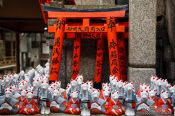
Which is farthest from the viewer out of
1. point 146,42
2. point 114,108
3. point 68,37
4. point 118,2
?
point 118,2

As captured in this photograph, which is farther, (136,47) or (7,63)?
(7,63)

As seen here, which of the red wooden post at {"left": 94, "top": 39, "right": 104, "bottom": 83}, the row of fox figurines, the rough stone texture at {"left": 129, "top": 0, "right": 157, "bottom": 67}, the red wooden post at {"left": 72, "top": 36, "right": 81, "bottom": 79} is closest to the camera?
the row of fox figurines

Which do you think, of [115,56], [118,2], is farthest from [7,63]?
[115,56]

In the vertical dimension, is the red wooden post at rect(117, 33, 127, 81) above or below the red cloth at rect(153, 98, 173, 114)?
above

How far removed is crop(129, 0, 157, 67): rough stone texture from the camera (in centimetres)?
560

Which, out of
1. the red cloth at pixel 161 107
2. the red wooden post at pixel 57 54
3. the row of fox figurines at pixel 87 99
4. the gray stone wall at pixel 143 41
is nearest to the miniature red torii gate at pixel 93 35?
the red wooden post at pixel 57 54

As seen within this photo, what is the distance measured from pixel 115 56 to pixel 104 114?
1.43 meters

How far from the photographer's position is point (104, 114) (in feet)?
15.4

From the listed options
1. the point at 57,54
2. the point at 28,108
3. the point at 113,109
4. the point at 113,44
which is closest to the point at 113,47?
the point at 113,44

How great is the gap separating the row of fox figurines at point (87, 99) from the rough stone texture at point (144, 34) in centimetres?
85

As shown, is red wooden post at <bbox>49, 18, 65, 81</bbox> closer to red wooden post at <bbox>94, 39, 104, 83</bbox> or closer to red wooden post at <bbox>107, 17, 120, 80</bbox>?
red wooden post at <bbox>94, 39, 104, 83</bbox>

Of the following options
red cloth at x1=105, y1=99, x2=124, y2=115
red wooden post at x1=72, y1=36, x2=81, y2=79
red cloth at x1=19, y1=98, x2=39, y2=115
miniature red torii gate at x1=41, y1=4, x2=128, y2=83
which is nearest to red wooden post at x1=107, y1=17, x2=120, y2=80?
miniature red torii gate at x1=41, y1=4, x2=128, y2=83

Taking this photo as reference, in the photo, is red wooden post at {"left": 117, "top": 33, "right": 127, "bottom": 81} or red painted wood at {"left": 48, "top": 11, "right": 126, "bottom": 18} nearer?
red painted wood at {"left": 48, "top": 11, "right": 126, "bottom": 18}

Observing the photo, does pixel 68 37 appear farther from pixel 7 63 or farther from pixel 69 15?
pixel 7 63
